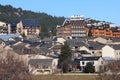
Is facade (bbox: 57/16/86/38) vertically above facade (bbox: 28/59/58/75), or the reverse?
facade (bbox: 57/16/86/38)

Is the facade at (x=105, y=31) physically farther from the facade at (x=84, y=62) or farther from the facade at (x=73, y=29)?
the facade at (x=84, y=62)

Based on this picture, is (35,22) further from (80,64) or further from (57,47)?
(80,64)

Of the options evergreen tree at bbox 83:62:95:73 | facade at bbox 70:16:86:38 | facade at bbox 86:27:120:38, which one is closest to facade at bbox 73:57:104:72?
evergreen tree at bbox 83:62:95:73

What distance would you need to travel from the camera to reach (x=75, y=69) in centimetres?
3984

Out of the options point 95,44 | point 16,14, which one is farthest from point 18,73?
point 16,14

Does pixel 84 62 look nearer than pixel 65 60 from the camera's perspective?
No

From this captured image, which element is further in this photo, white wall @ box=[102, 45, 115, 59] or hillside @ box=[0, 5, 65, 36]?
hillside @ box=[0, 5, 65, 36]

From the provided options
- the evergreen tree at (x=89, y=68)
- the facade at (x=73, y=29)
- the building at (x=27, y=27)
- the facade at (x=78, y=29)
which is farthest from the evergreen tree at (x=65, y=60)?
the building at (x=27, y=27)

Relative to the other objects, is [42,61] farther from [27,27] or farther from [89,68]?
[27,27]

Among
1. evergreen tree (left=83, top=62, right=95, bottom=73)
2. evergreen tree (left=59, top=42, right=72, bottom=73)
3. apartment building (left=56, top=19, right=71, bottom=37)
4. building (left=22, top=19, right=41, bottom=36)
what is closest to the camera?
evergreen tree (left=83, top=62, right=95, bottom=73)

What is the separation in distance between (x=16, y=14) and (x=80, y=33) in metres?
34.3

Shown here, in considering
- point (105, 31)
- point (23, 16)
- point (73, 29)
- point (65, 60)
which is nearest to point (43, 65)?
point (65, 60)

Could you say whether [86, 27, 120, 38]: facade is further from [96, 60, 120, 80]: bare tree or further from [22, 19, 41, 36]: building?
[96, 60, 120, 80]: bare tree

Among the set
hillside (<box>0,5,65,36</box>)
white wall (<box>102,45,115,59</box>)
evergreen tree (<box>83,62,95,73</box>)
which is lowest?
evergreen tree (<box>83,62,95,73</box>)
